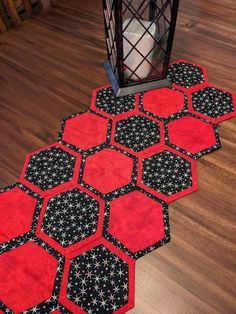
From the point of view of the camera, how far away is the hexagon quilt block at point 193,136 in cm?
190

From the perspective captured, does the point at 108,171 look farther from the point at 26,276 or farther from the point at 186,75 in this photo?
the point at 186,75

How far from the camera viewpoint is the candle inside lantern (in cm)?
194

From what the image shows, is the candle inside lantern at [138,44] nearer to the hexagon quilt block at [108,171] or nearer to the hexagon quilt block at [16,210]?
the hexagon quilt block at [108,171]

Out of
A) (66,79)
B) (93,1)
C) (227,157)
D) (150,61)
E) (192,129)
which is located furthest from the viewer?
(93,1)

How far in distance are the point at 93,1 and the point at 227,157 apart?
2346 millimetres

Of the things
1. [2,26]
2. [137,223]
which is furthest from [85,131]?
[2,26]

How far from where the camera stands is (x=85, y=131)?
6.70 ft

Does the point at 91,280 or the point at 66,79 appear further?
the point at 66,79

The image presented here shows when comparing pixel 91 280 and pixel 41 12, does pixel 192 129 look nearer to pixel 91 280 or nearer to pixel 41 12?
pixel 91 280

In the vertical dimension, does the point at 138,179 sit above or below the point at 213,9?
below

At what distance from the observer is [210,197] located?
170 cm

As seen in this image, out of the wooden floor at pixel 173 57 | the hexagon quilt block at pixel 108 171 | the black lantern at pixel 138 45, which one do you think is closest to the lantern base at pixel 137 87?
the black lantern at pixel 138 45

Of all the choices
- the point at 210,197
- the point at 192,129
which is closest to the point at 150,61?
the point at 192,129

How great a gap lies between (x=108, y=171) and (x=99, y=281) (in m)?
0.65
